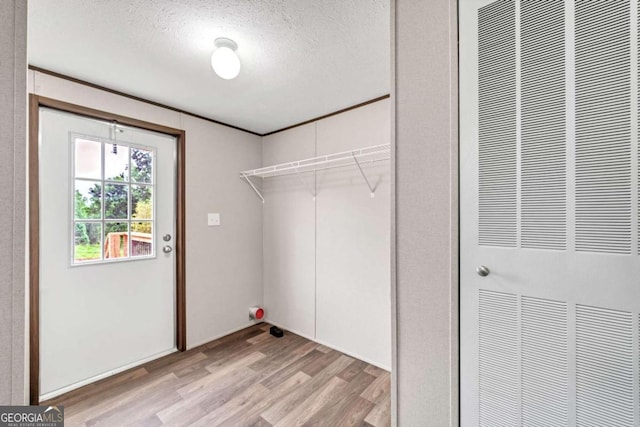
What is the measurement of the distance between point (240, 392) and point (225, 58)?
2.18 m

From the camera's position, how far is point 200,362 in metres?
2.19

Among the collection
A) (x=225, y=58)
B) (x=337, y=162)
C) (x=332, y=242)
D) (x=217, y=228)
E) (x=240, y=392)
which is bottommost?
(x=240, y=392)

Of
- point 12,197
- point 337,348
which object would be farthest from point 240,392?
point 12,197

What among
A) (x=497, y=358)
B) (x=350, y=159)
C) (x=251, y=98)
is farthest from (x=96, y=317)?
(x=497, y=358)

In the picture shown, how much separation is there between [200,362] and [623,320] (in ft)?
8.45

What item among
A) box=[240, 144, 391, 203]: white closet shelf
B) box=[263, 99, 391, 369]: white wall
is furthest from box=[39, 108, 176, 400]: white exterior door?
box=[263, 99, 391, 369]: white wall

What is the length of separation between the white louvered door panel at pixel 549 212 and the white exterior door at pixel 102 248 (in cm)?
237

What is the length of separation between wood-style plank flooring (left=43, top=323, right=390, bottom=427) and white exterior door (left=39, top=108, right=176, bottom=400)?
0.76 feet

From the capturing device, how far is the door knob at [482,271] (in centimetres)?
91

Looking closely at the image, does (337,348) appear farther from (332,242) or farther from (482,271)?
(482,271)

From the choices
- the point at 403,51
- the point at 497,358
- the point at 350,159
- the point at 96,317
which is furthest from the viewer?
the point at 350,159

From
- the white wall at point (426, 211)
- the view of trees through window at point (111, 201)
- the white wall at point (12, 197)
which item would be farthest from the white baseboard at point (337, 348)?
the white wall at point (12, 197)

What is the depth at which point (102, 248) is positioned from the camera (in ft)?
6.47

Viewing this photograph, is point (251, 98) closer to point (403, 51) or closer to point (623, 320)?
point (403, 51)
